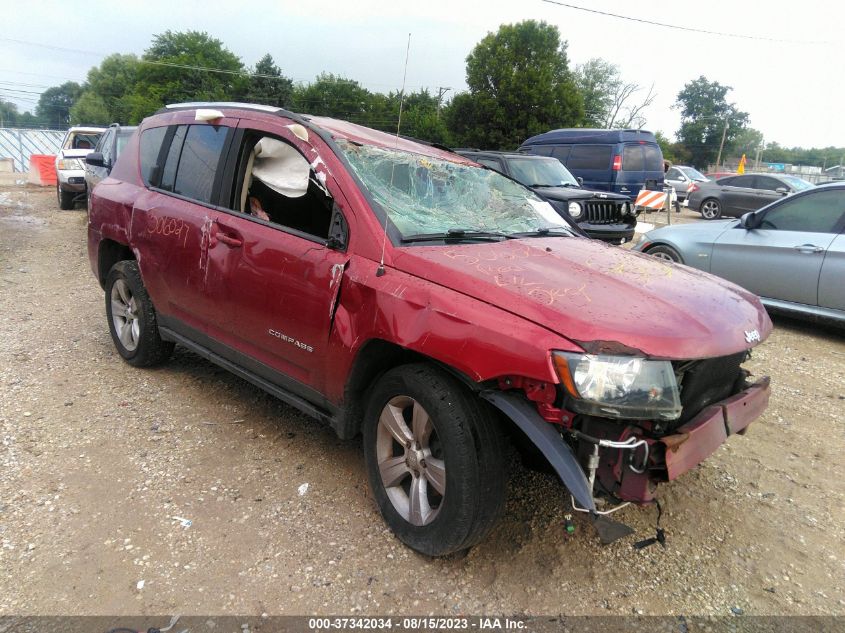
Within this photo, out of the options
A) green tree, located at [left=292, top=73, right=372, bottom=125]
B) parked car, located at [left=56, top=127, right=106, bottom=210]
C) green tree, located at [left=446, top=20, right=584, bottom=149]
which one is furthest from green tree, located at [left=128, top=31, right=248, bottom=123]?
parked car, located at [left=56, top=127, right=106, bottom=210]

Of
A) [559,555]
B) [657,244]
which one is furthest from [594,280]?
[657,244]

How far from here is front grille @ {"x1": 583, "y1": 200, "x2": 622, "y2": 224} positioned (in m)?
9.48

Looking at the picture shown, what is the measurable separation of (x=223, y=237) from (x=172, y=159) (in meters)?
1.11

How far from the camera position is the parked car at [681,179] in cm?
2164

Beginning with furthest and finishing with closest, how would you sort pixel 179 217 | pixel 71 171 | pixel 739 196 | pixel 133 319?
pixel 739 196 → pixel 71 171 → pixel 133 319 → pixel 179 217

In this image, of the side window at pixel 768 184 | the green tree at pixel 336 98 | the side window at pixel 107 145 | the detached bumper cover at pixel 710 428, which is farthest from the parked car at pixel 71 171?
the green tree at pixel 336 98

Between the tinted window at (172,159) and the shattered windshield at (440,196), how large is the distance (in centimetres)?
151

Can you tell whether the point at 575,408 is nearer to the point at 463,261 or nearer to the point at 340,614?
the point at 463,261

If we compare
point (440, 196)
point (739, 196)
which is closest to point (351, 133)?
point (440, 196)

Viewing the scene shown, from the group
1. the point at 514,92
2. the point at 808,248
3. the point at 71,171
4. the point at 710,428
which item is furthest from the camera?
the point at 514,92

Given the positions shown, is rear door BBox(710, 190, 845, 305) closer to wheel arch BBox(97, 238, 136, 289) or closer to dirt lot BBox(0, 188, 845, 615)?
dirt lot BBox(0, 188, 845, 615)

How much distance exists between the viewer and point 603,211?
9.68 m

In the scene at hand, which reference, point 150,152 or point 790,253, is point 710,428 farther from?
point 790,253

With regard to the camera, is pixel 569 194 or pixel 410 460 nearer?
pixel 410 460
